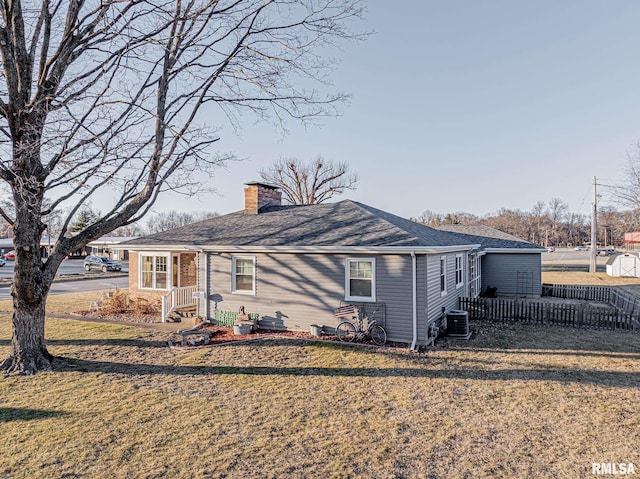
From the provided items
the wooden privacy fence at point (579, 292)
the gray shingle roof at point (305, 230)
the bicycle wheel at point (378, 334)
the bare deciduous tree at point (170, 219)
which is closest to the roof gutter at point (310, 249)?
the gray shingle roof at point (305, 230)

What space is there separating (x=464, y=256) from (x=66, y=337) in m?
15.0

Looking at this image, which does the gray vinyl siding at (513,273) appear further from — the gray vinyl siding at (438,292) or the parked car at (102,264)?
the parked car at (102,264)

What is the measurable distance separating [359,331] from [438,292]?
9.79ft

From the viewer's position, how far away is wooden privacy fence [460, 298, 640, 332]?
1250cm

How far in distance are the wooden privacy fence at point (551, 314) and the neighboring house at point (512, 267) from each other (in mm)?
7324

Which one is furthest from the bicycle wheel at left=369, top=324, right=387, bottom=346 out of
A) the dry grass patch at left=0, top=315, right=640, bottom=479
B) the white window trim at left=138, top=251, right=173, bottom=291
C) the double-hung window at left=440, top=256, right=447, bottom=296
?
the white window trim at left=138, top=251, right=173, bottom=291

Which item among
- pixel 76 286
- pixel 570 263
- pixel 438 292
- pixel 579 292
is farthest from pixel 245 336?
pixel 570 263

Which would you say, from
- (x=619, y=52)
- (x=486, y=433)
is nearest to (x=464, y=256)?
(x=619, y=52)

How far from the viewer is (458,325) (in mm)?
11414

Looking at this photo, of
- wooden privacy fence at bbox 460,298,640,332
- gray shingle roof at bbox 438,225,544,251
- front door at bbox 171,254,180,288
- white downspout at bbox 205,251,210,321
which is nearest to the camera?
wooden privacy fence at bbox 460,298,640,332

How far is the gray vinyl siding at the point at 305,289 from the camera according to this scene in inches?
410

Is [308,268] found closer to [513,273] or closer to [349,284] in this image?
[349,284]

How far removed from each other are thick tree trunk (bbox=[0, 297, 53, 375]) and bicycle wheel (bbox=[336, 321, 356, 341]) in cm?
710

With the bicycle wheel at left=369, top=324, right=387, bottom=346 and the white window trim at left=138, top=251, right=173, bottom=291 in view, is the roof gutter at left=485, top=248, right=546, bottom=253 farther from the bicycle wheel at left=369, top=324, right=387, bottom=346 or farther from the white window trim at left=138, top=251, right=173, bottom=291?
the white window trim at left=138, top=251, right=173, bottom=291
